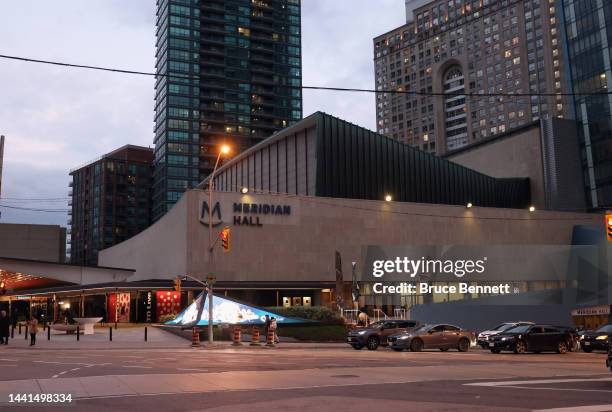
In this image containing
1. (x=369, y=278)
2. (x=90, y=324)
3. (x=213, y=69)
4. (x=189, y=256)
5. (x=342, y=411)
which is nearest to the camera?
(x=342, y=411)

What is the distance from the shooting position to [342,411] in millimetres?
12102

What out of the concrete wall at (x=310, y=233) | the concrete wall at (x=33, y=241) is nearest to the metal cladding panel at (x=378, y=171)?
the concrete wall at (x=310, y=233)

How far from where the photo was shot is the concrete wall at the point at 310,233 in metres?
65.9

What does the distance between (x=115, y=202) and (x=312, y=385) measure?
594ft

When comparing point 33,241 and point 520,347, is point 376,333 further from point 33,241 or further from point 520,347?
point 33,241

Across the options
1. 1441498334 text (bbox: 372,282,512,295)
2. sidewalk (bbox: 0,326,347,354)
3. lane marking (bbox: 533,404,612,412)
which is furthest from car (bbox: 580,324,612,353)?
1441498334 text (bbox: 372,282,512,295)

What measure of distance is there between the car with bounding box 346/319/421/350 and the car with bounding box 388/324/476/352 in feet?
3.76

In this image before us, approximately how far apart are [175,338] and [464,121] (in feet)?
524

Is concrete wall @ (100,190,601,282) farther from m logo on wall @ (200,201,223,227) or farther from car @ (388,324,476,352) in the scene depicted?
car @ (388,324,476,352)

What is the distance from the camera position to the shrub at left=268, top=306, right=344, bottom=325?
1870 inches

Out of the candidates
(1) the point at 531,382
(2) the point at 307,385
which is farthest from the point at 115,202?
(1) the point at 531,382

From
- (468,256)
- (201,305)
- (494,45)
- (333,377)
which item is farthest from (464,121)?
(333,377)

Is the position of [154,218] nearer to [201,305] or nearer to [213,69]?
[213,69]

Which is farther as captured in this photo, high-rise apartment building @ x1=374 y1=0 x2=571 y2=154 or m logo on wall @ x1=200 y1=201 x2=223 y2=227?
high-rise apartment building @ x1=374 y1=0 x2=571 y2=154
